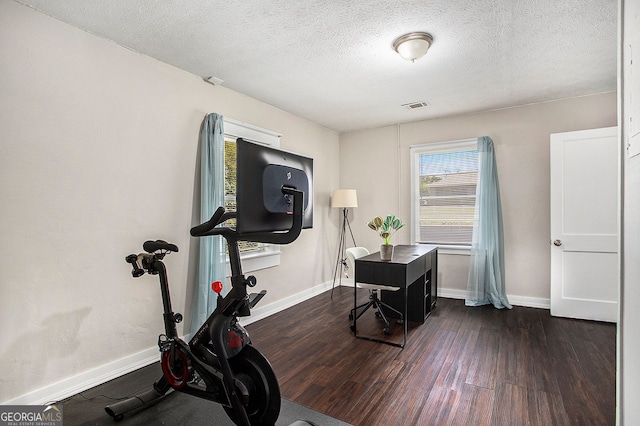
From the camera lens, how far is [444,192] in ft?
16.1

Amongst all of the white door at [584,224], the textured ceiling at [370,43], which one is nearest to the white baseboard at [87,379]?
the textured ceiling at [370,43]

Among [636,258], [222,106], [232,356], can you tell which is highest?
[222,106]

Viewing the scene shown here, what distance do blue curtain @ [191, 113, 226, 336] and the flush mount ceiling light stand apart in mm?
1853

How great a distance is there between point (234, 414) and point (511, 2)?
3111 millimetres

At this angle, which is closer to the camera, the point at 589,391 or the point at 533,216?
the point at 589,391

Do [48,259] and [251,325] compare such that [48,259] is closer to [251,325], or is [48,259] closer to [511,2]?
Answer: [251,325]

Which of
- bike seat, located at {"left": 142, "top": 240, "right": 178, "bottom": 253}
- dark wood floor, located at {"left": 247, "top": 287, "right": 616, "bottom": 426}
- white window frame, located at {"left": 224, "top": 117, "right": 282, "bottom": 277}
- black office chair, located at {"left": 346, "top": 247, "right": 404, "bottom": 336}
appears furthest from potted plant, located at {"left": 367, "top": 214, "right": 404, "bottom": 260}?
bike seat, located at {"left": 142, "top": 240, "right": 178, "bottom": 253}

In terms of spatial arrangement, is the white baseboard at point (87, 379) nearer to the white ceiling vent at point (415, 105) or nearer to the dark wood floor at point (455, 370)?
the dark wood floor at point (455, 370)

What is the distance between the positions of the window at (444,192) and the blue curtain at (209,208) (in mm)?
3080

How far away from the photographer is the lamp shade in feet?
16.7

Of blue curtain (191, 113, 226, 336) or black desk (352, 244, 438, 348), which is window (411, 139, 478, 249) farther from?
blue curtain (191, 113, 226, 336)

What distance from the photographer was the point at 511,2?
2156 mm

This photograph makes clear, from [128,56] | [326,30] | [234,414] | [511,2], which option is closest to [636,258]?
[511,2]

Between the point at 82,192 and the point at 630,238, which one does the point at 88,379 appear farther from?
the point at 630,238
